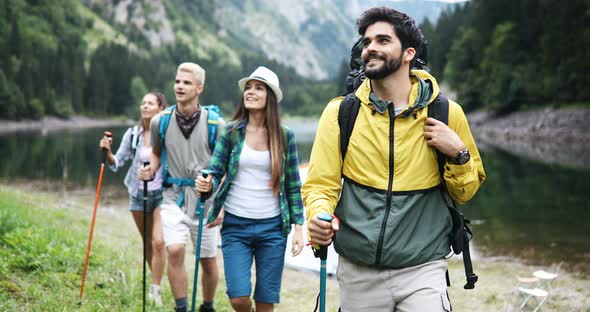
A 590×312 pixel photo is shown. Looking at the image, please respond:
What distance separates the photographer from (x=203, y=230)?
5.71 m

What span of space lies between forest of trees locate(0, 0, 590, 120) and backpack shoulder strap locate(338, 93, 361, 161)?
162ft

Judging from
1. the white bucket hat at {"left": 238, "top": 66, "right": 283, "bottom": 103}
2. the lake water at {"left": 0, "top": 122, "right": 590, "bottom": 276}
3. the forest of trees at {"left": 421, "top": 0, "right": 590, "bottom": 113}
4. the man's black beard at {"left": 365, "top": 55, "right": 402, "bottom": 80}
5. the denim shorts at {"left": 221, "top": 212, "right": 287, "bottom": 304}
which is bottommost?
the lake water at {"left": 0, "top": 122, "right": 590, "bottom": 276}

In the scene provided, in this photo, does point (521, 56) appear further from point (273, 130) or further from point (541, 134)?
point (273, 130)

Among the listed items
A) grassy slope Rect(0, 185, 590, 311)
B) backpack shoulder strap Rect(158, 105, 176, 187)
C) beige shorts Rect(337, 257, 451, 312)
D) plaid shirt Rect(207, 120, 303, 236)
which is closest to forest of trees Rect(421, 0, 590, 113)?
grassy slope Rect(0, 185, 590, 311)

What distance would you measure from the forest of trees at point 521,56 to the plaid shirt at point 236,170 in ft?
157

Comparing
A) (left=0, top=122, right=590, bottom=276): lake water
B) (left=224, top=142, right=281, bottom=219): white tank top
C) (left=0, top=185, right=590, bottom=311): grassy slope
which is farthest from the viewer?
(left=0, top=122, right=590, bottom=276): lake water

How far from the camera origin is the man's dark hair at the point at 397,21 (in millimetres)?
3258

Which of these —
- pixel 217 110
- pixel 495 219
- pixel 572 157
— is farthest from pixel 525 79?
pixel 217 110

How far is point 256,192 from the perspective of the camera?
16.1ft

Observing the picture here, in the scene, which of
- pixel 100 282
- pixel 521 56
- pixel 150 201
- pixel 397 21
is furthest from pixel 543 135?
pixel 397 21

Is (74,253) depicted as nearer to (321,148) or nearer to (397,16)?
(321,148)

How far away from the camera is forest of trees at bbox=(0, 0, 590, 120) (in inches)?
2079

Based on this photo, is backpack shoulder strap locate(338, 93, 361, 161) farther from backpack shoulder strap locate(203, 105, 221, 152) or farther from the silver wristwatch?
backpack shoulder strap locate(203, 105, 221, 152)

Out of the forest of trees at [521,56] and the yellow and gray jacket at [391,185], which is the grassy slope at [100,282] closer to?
the yellow and gray jacket at [391,185]
